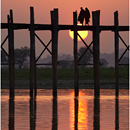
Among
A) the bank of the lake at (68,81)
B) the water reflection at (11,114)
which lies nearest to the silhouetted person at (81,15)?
the water reflection at (11,114)

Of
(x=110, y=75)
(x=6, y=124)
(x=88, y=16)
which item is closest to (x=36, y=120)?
(x=6, y=124)

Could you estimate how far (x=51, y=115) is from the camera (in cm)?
1762

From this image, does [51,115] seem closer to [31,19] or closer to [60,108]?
[60,108]

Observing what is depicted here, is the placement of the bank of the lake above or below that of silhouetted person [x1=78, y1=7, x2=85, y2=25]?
below

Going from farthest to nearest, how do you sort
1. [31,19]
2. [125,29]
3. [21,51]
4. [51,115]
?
[21,51] < [125,29] < [31,19] < [51,115]

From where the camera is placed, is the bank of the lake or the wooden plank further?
the bank of the lake

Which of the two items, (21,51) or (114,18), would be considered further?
(21,51)

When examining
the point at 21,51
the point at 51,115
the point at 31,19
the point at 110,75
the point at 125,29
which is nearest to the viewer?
the point at 51,115

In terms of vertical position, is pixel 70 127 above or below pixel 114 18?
below

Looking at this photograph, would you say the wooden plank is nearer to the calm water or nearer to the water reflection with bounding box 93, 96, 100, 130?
the calm water

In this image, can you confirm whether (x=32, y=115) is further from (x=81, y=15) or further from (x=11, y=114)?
(x=81, y=15)

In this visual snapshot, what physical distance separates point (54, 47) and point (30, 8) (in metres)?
2.06

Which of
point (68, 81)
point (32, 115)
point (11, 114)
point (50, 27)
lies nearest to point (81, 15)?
point (50, 27)

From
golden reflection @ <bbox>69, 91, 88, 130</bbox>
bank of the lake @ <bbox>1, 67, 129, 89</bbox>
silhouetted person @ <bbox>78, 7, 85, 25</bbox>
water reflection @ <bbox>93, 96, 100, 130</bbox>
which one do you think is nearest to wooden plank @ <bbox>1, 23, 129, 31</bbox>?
silhouetted person @ <bbox>78, 7, 85, 25</bbox>
